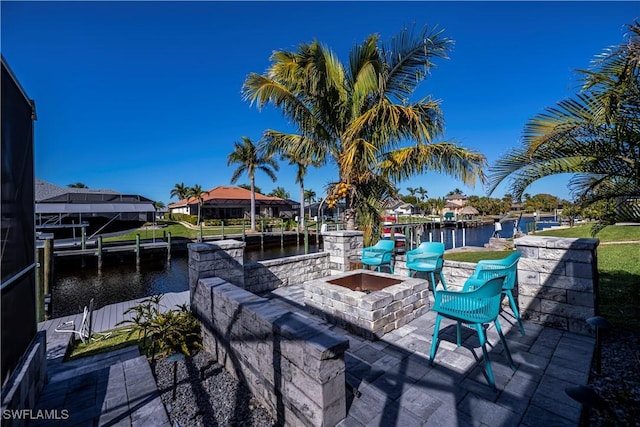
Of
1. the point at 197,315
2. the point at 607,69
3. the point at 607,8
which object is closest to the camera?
the point at 607,69

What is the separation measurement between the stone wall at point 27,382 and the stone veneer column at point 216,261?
1.77m

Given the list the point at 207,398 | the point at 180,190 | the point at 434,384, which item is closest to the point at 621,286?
the point at 434,384

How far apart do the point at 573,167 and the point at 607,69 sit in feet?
3.72

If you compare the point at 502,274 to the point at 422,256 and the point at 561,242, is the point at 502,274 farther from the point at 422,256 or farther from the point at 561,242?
the point at 422,256

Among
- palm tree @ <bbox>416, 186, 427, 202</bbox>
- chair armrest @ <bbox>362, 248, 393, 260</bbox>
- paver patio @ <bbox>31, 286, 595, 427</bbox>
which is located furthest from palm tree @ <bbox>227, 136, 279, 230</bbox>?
palm tree @ <bbox>416, 186, 427, 202</bbox>

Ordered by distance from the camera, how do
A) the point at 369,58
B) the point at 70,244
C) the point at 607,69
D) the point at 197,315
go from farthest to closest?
the point at 70,244 → the point at 369,58 → the point at 197,315 → the point at 607,69

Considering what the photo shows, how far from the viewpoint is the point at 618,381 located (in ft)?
7.88

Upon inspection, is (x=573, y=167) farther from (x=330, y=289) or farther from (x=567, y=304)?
(x=330, y=289)

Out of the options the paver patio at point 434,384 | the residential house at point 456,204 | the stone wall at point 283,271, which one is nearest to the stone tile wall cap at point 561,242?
the paver patio at point 434,384

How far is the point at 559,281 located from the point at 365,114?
4388 millimetres

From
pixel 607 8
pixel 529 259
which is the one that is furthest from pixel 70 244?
pixel 607 8

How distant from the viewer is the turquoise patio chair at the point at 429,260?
4.39 meters

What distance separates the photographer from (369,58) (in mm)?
6191

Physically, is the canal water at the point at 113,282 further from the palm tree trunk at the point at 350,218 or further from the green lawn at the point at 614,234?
the green lawn at the point at 614,234
